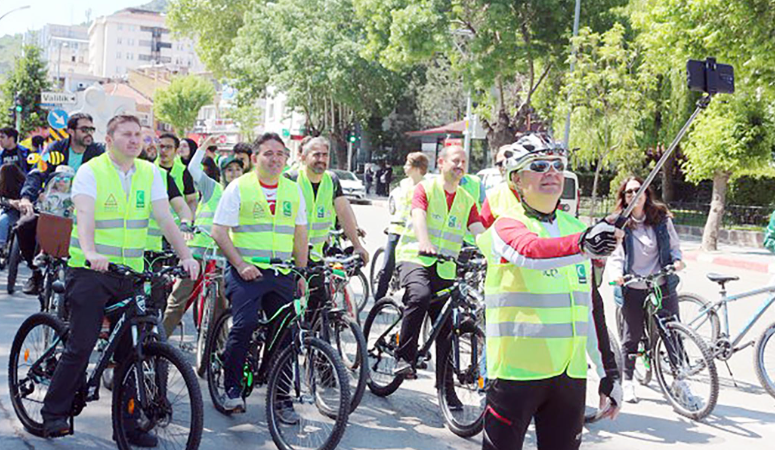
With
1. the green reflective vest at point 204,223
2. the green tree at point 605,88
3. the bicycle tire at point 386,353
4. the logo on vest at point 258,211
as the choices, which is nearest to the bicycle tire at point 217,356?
the logo on vest at point 258,211

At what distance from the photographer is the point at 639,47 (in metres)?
26.3

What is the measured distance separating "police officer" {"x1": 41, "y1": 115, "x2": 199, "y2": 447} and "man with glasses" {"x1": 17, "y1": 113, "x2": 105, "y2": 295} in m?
2.85

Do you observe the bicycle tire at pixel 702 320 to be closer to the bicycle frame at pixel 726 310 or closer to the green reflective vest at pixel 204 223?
the bicycle frame at pixel 726 310

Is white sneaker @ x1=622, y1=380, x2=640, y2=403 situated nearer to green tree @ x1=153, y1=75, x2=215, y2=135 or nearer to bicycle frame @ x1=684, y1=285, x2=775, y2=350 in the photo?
bicycle frame @ x1=684, y1=285, x2=775, y2=350

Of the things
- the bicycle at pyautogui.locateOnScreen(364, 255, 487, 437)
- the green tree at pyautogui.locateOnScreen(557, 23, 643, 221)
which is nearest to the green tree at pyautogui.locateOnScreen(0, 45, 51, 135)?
the green tree at pyautogui.locateOnScreen(557, 23, 643, 221)

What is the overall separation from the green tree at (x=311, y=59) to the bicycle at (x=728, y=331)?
1345 inches

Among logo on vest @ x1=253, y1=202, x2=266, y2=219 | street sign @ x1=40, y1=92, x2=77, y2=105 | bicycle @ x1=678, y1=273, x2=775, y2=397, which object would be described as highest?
street sign @ x1=40, y1=92, x2=77, y2=105

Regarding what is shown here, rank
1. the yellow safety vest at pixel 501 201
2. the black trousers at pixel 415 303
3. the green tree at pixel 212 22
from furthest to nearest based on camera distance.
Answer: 1. the green tree at pixel 212 22
2. the black trousers at pixel 415 303
3. the yellow safety vest at pixel 501 201

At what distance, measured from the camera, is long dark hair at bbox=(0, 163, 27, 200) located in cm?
1093

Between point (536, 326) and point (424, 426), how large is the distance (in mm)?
2656

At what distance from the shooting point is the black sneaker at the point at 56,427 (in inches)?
194

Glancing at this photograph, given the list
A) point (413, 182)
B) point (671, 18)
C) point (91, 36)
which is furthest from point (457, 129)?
point (91, 36)

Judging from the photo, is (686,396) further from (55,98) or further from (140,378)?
(55,98)

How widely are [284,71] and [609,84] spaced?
21.7m
